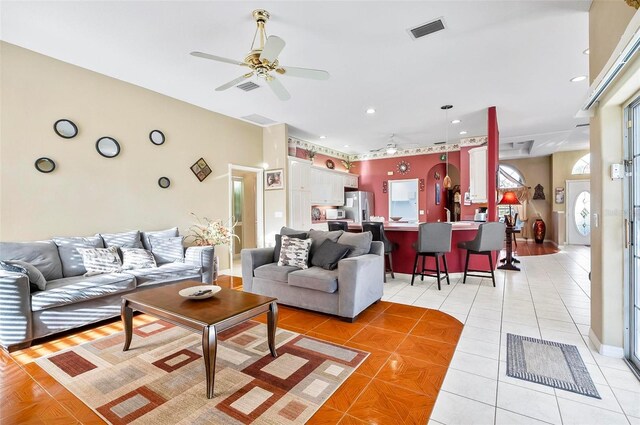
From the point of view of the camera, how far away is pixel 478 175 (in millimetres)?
6773

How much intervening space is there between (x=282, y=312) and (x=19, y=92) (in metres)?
3.82

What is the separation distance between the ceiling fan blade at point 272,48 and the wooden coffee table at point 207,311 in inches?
80.9

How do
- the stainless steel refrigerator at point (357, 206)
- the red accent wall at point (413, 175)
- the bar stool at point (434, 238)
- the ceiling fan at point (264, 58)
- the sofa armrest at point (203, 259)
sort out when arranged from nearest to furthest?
the ceiling fan at point (264, 58) → the sofa armrest at point (203, 259) → the bar stool at point (434, 238) → the red accent wall at point (413, 175) → the stainless steel refrigerator at point (357, 206)

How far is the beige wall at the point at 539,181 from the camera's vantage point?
9742mm

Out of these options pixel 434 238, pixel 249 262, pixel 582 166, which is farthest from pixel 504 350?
pixel 582 166

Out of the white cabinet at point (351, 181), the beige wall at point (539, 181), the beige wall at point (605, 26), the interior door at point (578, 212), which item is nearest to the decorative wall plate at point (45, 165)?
the beige wall at point (605, 26)

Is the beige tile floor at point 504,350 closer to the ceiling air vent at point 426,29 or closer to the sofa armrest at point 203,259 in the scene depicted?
the sofa armrest at point 203,259

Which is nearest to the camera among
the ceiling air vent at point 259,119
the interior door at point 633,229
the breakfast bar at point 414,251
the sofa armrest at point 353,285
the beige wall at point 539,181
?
the interior door at point 633,229

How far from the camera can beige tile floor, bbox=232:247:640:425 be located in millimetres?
1740

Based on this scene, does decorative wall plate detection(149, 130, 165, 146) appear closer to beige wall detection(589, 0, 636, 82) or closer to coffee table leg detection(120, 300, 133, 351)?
coffee table leg detection(120, 300, 133, 351)

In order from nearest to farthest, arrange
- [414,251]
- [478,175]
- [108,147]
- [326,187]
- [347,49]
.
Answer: [347,49]
[108,147]
[414,251]
[478,175]
[326,187]

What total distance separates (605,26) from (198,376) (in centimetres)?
401

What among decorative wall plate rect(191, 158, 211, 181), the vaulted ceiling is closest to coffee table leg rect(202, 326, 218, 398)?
the vaulted ceiling

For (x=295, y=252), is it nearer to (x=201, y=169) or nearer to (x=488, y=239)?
(x=201, y=169)
